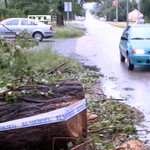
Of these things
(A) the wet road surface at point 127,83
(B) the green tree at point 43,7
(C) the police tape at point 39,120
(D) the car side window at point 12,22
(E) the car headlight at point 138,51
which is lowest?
(A) the wet road surface at point 127,83

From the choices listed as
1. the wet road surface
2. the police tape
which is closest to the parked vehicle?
the wet road surface

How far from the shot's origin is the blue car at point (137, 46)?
11.7 m

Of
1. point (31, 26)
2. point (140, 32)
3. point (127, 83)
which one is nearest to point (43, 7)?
point (31, 26)

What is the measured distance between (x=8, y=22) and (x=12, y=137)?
21.0m

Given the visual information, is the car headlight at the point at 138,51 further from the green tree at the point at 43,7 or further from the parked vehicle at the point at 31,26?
the green tree at the point at 43,7

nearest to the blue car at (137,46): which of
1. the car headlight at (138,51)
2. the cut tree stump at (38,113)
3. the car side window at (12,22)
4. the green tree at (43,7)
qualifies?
the car headlight at (138,51)

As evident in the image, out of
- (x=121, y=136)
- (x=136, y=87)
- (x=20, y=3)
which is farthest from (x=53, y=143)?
(x=20, y=3)

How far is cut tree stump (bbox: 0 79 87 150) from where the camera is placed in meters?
4.25

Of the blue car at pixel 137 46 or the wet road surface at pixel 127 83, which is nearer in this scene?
the wet road surface at pixel 127 83

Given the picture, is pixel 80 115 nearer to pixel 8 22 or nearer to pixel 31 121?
pixel 31 121

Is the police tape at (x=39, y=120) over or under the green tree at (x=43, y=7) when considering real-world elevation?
under

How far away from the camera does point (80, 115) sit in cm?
465

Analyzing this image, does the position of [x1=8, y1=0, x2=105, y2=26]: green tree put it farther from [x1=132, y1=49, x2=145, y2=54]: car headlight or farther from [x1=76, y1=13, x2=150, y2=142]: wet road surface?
[x1=132, y1=49, x2=145, y2=54]: car headlight

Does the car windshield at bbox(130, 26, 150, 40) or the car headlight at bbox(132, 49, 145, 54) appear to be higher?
the car windshield at bbox(130, 26, 150, 40)
